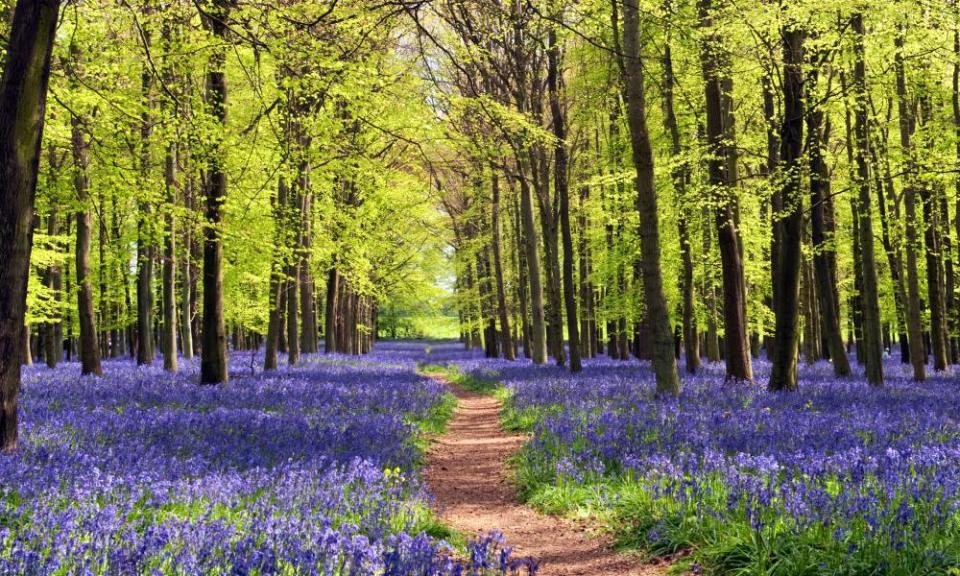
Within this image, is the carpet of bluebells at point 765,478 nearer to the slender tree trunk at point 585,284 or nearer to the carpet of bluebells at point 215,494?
the carpet of bluebells at point 215,494

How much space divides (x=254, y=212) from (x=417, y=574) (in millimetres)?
15595

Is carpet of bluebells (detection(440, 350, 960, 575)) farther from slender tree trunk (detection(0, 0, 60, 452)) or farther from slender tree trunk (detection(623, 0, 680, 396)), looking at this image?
slender tree trunk (detection(0, 0, 60, 452))

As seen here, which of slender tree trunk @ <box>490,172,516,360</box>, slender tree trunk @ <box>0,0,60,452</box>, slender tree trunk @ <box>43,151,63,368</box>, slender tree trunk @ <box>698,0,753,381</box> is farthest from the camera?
slender tree trunk @ <box>490,172,516,360</box>

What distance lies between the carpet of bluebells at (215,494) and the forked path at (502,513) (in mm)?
447

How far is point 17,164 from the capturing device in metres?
6.37

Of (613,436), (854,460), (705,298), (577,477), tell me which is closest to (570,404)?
(613,436)

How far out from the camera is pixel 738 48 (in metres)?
14.9

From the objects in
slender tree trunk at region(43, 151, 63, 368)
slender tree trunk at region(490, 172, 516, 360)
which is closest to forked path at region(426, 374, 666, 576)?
slender tree trunk at region(43, 151, 63, 368)

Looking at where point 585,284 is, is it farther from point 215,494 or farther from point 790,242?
point 215,494

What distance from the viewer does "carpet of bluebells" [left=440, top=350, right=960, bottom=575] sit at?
166 inches

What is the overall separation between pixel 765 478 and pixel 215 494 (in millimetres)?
4609

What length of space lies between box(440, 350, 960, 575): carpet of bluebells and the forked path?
0.88ft

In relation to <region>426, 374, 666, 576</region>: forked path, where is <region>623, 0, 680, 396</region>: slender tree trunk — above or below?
above

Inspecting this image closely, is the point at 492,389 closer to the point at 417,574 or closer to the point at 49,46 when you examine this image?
the point at 49,46
